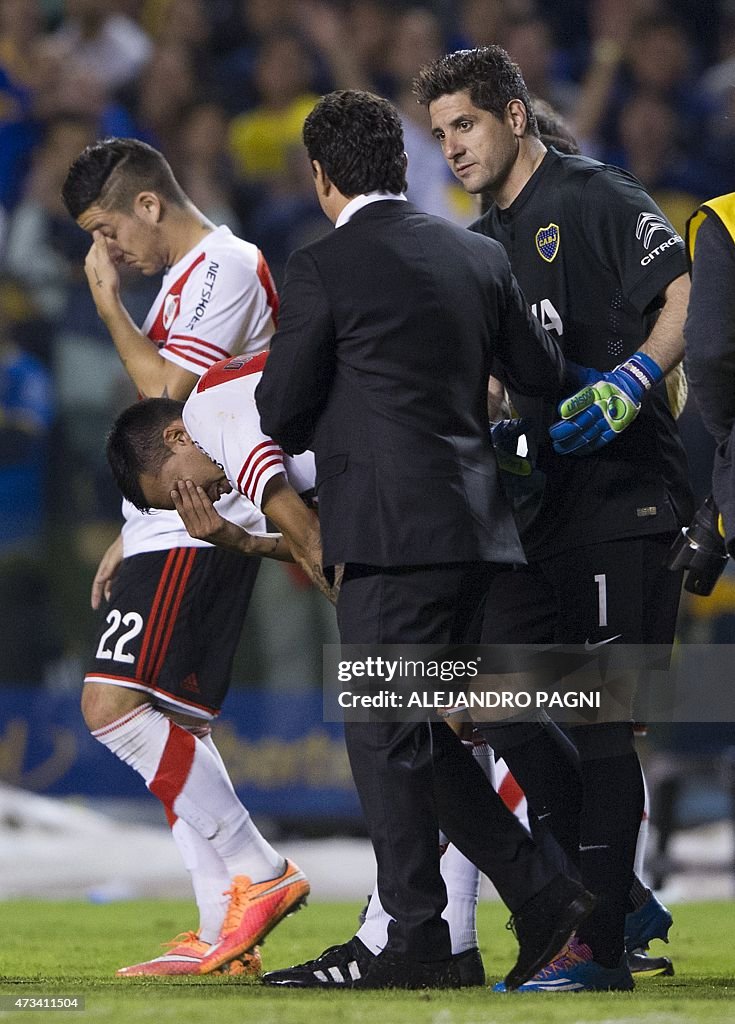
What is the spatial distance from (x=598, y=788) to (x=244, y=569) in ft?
4.17

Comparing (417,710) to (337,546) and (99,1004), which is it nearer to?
(337,546)

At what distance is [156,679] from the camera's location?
4234 millimetres

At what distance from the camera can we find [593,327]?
3.85 meters

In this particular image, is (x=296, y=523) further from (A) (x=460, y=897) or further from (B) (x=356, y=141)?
(A) (x=460, y=897)

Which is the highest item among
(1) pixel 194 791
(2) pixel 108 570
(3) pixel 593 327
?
(3) pixel 593 327

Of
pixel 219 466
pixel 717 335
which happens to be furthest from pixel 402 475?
pixel 717 335

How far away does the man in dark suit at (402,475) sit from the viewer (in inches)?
128

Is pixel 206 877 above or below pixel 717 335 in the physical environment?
below

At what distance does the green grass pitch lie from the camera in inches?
111

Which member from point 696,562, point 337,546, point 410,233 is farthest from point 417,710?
point 410,233

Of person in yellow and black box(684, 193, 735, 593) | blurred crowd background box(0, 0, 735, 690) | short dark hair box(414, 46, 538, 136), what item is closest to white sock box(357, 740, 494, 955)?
person in yellow and black box(684, 193, 735, 593)

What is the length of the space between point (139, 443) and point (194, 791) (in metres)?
1.01

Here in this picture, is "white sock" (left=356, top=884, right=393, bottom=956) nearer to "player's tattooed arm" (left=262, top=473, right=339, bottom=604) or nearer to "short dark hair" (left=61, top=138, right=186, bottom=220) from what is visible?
"player's tattooed arm" (left=262, top=473, right=339, bottom=604)

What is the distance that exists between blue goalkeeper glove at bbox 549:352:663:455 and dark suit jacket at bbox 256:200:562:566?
0.26m
